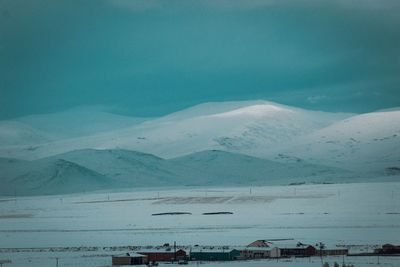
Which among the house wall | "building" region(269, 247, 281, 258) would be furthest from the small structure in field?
the house wall

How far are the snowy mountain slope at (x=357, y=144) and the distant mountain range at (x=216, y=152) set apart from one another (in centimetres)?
15

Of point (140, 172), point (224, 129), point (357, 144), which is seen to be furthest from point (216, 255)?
point (224, 129)

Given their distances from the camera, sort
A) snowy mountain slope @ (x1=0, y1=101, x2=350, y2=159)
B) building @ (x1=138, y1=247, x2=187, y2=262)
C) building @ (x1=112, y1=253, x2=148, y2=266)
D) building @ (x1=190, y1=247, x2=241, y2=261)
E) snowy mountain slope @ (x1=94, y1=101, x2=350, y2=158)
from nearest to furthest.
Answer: building @ (x1=112, y1=253, x2=148, y2=266)
building @ (x1=190, y1=247, x2=241, y2=261)
building @ (x1=138, y1=247, x2=187, y2=262)
snowy mountain slope @ (x1=0, y1=101, x2=350, y2=159)
snowy mountain slope @ (x1=94, y1=101, x2=350, y2=158)

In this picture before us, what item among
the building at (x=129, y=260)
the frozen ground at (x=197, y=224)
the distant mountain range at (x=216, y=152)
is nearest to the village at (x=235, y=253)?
the building at (x=129, y=260)

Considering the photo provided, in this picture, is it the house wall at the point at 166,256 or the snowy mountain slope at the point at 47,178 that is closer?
the house wall at the point at 166,256

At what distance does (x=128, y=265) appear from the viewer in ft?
100

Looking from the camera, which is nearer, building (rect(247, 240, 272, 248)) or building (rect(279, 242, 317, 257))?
building (rect(279, 242, 317, 257))

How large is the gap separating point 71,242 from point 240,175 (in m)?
78.2

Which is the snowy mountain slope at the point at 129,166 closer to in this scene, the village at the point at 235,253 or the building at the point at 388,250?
the village at the point at 235,253

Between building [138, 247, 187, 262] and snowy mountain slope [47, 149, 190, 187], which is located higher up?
snowy mountain slope [47, 149, 190, 187]

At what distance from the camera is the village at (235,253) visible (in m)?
31.4

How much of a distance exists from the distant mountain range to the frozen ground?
103ft

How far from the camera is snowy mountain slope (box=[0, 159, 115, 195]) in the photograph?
101 m

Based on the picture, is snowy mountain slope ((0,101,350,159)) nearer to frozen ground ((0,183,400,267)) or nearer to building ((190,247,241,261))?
frozen ground ((0,183,400,267))
